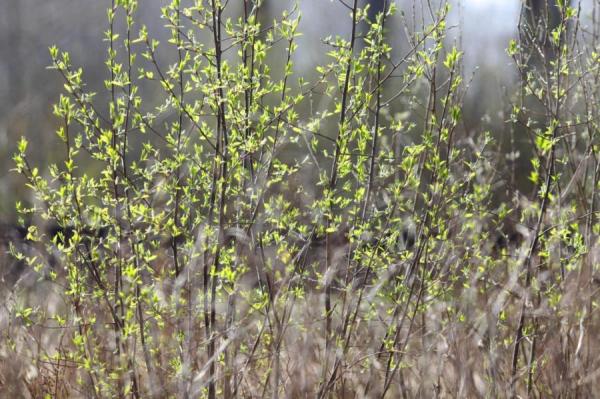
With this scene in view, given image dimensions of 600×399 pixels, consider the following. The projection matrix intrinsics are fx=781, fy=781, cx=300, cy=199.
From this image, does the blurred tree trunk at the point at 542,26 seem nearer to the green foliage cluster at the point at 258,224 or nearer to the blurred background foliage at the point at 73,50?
the green foliage cluster at the point at 258,224

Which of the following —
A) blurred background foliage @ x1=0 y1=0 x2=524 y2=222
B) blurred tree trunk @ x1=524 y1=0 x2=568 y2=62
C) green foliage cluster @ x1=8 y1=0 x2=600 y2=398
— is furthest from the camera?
blurred background foliage @ x1=0 y1=0 x2=524 y2=222

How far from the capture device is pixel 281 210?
10.1 ft

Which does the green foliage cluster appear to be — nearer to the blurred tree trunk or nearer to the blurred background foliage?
the blurred tree trunk

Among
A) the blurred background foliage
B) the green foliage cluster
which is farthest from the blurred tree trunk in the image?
the blurred background foliage

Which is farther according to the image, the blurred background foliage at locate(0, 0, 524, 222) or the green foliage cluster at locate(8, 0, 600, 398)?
the blurred background foliage at locate(0, 0, 524, 222)

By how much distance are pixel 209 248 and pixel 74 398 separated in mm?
1009

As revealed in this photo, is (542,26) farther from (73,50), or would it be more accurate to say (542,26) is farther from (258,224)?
(73,50)

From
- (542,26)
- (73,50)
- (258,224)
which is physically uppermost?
(73,50)

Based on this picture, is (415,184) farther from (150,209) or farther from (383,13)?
(150,209)

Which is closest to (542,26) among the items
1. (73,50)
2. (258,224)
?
(258,224)

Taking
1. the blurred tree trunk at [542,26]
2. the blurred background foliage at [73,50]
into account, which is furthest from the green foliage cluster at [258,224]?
the blurred background foliage at [73,50]

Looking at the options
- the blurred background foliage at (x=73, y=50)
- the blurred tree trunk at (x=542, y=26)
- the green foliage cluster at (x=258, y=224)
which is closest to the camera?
the green foliage cluster at (x=258, y=224)

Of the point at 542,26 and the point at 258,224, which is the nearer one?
the point at 258,224

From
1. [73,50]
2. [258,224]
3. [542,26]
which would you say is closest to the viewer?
[258,224]
